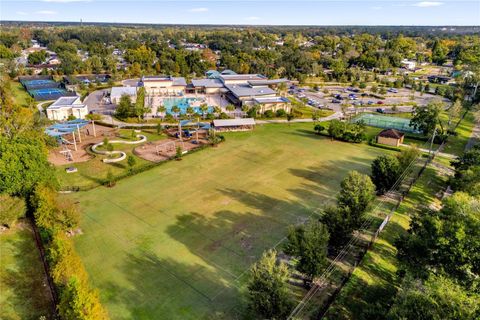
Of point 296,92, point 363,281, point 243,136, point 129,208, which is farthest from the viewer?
point 296,92

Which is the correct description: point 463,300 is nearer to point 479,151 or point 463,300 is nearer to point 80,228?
point 479,151

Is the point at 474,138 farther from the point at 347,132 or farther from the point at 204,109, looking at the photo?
the point at 204,109

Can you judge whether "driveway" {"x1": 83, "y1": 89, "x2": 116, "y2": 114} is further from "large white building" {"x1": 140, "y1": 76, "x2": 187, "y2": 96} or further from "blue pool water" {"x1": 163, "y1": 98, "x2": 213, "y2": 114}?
A: "blue pool water" {"x1": 163, "y1": 98, "x2": 213, "y2": 114}

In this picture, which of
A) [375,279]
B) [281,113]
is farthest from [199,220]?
[281,113]

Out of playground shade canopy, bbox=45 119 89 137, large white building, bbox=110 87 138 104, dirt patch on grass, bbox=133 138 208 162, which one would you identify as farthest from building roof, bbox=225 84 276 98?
playground shade canopy, bbox=45 119 89 137

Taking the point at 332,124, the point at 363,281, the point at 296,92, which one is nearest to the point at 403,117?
the point at 332,124
